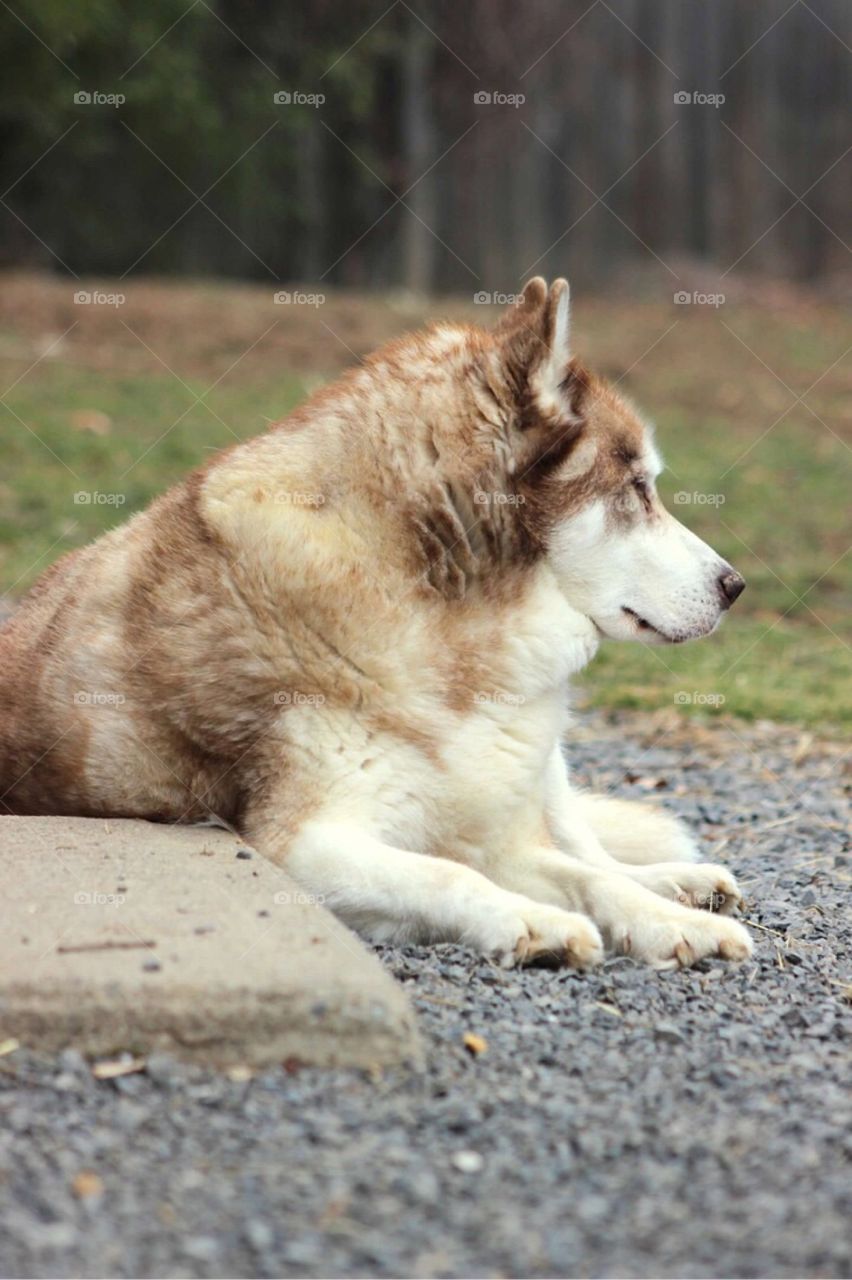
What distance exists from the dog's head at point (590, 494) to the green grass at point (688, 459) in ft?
9.47

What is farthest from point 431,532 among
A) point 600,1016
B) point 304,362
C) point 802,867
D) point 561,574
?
point 304,362

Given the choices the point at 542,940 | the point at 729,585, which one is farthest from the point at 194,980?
the point at 729,585

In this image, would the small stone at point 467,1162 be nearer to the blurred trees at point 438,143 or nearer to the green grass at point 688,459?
the green grass at point 688,459

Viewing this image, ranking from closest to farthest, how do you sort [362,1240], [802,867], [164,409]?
1. [362,1240]
2. [802,867]
3. [164,409]

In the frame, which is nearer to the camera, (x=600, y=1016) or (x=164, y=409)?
(x=600, y=1016)

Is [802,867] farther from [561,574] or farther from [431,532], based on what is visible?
[431,532]

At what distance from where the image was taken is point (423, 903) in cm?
377

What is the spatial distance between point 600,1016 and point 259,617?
1.28 m

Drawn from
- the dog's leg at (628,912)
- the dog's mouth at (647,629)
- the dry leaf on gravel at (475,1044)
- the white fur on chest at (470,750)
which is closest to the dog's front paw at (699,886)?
the dog's leg at (628,912)

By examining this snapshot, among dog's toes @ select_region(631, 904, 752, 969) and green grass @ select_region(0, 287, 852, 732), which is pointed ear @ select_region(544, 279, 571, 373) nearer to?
dog's toes @ select_region(631, 904, 752, 969)

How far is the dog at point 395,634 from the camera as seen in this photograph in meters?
3.96

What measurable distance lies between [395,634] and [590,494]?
64 centimetres

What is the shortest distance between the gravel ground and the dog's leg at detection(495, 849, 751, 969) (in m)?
0.07

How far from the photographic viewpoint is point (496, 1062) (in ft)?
10.6
